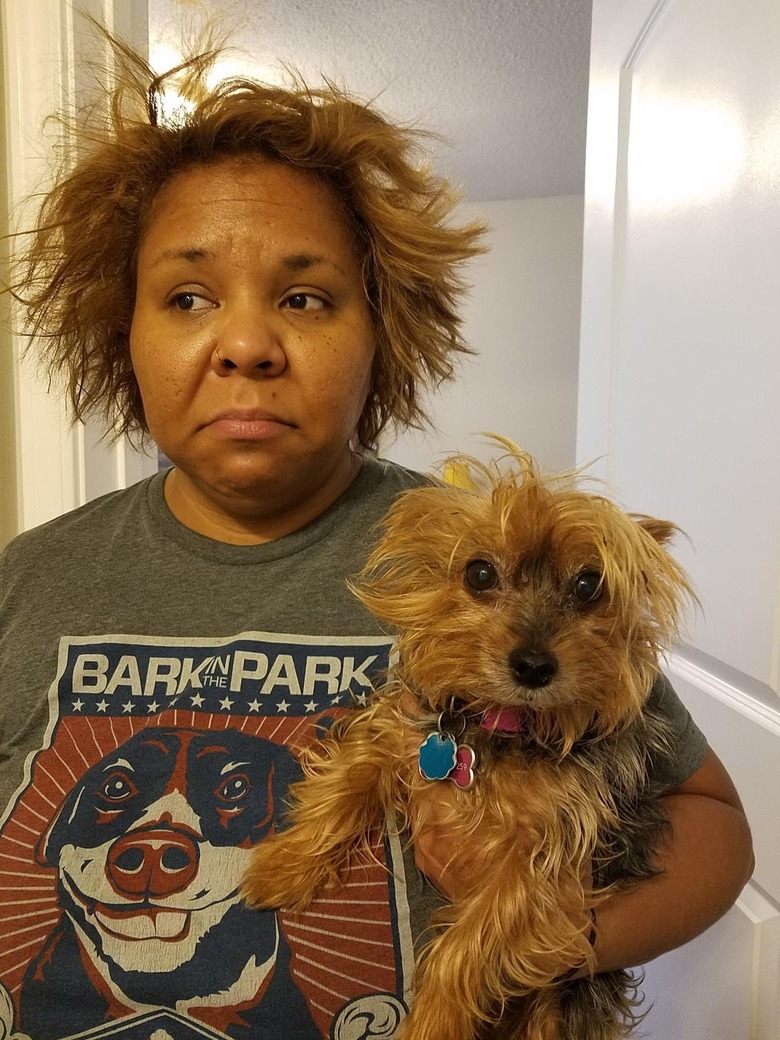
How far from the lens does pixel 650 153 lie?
5.88 ft

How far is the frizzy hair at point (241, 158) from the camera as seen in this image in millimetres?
1156

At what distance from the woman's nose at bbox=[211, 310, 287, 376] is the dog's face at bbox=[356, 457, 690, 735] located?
0.99 feet

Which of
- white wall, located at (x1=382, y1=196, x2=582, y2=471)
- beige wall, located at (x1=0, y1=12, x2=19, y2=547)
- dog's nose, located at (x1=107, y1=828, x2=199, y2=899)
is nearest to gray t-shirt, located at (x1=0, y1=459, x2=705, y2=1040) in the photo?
dog's nose, located at (x1=107, y1=828, x2=199, y2=899)

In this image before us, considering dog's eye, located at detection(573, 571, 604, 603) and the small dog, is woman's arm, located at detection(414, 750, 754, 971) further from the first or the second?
dog's eye, located at detection(573, 571, 604, 603)

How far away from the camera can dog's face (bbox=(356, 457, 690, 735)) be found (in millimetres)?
935

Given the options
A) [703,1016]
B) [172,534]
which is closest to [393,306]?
[172,534]

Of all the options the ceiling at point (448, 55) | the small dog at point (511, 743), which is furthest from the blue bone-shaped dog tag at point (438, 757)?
the ceiling at point (448, 55)

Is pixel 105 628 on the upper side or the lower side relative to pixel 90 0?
Result: lower

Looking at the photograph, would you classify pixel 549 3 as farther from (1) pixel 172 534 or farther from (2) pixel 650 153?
(1) pixel 172 534

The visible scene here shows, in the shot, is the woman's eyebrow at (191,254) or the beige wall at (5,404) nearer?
the woman's eyebrow at (191,254)

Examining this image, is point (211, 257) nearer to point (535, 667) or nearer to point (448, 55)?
point (535, 667)

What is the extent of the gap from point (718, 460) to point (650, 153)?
0.76 m

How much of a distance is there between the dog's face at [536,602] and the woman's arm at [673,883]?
20cm

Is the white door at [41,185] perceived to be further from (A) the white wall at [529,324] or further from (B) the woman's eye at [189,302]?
(A) the white wall at [529,324]
